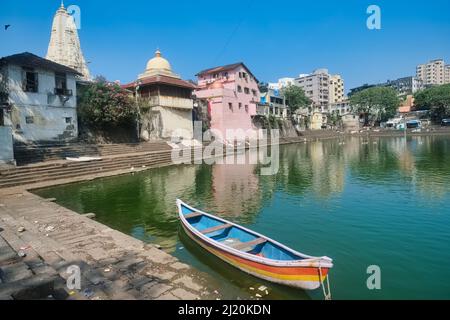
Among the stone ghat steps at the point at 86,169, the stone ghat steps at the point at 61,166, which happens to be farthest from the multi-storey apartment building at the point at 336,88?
the stone ghat steps at the point at 61,166

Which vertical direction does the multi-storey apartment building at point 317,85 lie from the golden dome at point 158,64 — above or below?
above

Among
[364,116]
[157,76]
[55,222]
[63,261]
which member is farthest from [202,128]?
[364,116]

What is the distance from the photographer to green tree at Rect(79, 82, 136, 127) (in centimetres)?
2784

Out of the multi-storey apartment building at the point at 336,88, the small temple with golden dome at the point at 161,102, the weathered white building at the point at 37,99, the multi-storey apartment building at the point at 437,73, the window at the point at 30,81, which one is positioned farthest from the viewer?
the multi-storey apartment building at the point at 437,73

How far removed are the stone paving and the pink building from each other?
119ft

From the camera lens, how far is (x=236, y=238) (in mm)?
8477

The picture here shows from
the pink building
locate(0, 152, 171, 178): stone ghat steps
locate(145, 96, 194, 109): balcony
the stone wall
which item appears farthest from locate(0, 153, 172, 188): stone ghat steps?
the pink building

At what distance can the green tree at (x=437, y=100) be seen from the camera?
76.0 metres

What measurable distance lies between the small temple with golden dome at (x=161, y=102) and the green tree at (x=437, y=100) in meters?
72.5

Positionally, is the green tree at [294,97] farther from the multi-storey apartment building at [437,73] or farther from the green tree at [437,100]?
the multi-storey apartment building at [437,73]

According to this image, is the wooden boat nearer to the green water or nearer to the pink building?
the green water

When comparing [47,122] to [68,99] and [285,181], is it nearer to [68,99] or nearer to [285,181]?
[68,99]

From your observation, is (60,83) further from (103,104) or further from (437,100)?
(437,100)
